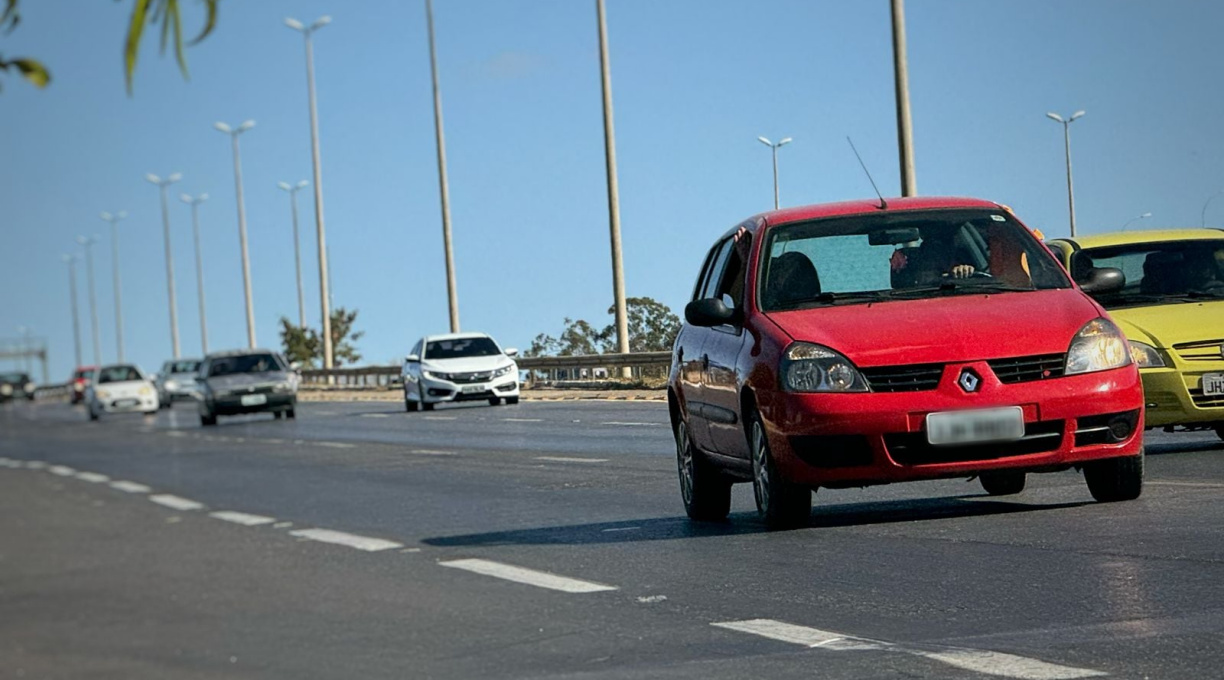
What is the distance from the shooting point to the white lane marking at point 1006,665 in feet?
19.4

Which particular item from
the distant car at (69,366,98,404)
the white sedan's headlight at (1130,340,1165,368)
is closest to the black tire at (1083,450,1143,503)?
the white sedan's headlight at (1130,340,1165,368)

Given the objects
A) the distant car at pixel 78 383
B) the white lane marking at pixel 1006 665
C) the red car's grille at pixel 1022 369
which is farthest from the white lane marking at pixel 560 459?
the distant car at pixel 78 383

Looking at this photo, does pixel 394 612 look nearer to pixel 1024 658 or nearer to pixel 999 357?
pixel 999 357

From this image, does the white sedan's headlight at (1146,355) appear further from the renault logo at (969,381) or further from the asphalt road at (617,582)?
the renault logo at (969,381)

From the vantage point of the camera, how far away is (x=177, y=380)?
239 feet

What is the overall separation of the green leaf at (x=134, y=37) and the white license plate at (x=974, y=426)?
26.1ft

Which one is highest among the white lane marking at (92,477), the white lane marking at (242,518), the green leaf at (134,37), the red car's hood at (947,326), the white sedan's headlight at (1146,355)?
the green leaf at (134,37)

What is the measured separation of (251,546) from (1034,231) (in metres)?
7.02

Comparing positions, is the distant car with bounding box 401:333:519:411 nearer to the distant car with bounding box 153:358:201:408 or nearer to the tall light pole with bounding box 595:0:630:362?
the tall light pole with bounding box 595:0:630:362

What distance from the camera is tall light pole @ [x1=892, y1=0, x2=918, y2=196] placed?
30.0 m

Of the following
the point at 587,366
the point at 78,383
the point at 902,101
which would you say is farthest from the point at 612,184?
the point at 78,383

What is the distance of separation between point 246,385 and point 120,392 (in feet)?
60.4

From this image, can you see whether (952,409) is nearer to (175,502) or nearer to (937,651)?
(937,651)

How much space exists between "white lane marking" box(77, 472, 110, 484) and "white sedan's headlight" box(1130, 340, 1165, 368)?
18.2m
